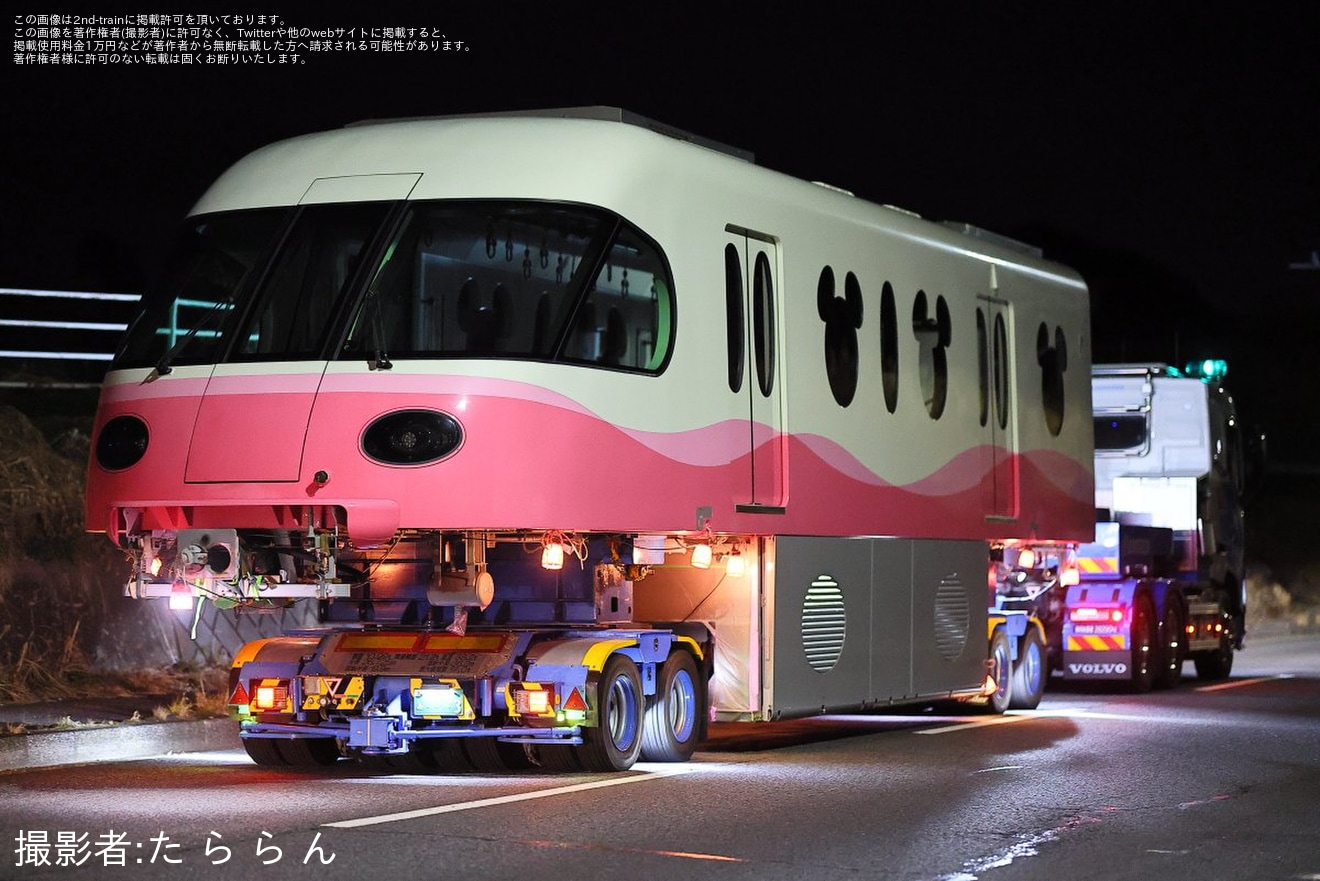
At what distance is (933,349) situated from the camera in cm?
1700

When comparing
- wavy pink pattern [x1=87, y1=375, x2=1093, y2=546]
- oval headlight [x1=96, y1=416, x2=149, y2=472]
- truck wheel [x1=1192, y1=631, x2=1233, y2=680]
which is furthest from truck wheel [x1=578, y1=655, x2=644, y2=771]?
truck wheel [x1=1192, y1=631, x2=1233, y2=680]

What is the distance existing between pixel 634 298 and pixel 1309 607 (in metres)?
33.4

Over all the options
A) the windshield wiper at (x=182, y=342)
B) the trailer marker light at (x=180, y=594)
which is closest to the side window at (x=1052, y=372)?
the windshield wiper at (x=182, y=342)

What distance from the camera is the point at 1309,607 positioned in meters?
43.4

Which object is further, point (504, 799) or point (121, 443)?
point (121, 443)

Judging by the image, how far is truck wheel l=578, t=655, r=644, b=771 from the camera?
1304cm

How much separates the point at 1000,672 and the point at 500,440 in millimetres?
8208

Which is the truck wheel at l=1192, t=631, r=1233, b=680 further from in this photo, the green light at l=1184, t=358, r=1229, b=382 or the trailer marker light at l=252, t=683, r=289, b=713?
the trailer marker light at l=252, t=683, r=289, b=713

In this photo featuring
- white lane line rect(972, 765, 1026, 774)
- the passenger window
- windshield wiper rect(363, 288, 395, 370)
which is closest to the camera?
windshield wiper rect(363, 288, 395, 370)

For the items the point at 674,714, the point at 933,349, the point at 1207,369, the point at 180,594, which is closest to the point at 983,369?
the point at 933,349

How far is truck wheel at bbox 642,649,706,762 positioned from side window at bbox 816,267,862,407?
2.42 meters

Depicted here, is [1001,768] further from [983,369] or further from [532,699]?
[983,369]

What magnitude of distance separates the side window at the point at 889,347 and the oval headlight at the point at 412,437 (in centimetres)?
491

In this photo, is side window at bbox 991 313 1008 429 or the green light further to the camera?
the green light
